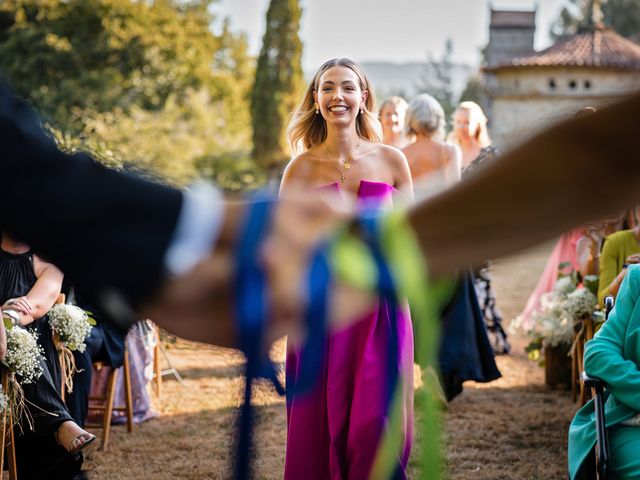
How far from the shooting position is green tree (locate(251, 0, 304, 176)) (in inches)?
1264

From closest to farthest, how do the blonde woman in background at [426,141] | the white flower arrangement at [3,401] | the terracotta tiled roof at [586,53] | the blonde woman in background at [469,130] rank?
the white flower arrangement at [3,401]
the blonde woman in background at [426,141]
the blonde woman in background at [469,130]
the terracotta tiled roof at [586,53]

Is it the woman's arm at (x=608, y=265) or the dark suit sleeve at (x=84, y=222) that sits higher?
the woman's arm at (x=608, y=265)

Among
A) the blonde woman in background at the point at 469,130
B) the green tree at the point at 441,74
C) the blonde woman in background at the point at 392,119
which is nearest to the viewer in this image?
the blonde woman in background at the point at 392,119

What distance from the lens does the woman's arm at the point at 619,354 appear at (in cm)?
370

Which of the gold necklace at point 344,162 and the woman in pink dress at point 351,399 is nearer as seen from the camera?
the woman in pink dress at point 351,399

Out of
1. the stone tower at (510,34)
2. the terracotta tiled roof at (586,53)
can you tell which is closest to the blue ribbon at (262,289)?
the terracotta tiled roof at (586,53)

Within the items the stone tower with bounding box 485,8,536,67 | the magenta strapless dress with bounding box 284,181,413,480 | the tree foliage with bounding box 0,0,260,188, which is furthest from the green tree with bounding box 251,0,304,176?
the magenta strapless dress with bounding box 284,181,413,480

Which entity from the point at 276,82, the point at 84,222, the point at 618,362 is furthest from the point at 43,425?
the point at 276,82

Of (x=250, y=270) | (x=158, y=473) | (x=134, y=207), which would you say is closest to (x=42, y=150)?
(x=134, y=207)

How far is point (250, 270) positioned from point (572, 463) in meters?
3.51

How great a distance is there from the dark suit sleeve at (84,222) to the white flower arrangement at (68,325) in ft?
14.5

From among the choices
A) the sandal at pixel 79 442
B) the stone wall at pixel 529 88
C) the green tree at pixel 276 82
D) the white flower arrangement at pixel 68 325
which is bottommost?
the sandal at pixel 79 442

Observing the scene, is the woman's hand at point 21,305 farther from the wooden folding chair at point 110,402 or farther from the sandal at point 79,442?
the wooden folding chair at point 110,402

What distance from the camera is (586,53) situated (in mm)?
37312
